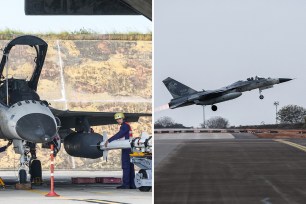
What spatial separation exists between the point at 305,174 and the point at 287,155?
20605 mm

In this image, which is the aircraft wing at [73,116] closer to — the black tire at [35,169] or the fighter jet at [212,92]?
the black tire at [35,169]

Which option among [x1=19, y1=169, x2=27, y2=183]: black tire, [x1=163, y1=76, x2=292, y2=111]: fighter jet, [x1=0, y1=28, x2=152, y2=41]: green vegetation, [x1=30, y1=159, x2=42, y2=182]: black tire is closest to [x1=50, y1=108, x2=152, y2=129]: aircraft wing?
[x1=30, y1=159, x2=42, y2=182]: black tire

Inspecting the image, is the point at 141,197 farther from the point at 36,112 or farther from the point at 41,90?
the point at 41,90

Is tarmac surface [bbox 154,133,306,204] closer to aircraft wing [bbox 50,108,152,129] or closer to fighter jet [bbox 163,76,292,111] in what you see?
aircraft wing [bbox 50,108,152,129]

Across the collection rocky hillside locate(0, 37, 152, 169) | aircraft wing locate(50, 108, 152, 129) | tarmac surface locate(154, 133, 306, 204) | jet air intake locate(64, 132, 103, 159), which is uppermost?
rocky hillside locate(0, 37, 152, 169)

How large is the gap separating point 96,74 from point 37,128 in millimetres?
42667

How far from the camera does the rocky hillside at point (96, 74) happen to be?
6438 cm

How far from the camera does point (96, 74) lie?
6844 centimetres

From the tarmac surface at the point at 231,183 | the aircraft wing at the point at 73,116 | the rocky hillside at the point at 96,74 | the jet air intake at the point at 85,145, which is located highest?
the rocky hillside at the point at 96,74

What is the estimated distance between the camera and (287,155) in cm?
6147

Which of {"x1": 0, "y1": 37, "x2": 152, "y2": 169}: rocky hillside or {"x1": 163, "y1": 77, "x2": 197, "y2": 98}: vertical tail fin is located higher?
{"x1": 163, "y1": 77, "x2": 197, "y2": 98}: vertical tail fin

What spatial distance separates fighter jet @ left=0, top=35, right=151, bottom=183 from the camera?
85.4 ft

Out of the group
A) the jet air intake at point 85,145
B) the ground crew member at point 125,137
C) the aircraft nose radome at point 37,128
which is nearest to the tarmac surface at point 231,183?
the ground crew member at point 125,137

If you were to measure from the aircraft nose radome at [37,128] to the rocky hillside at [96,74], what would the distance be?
3457cm
